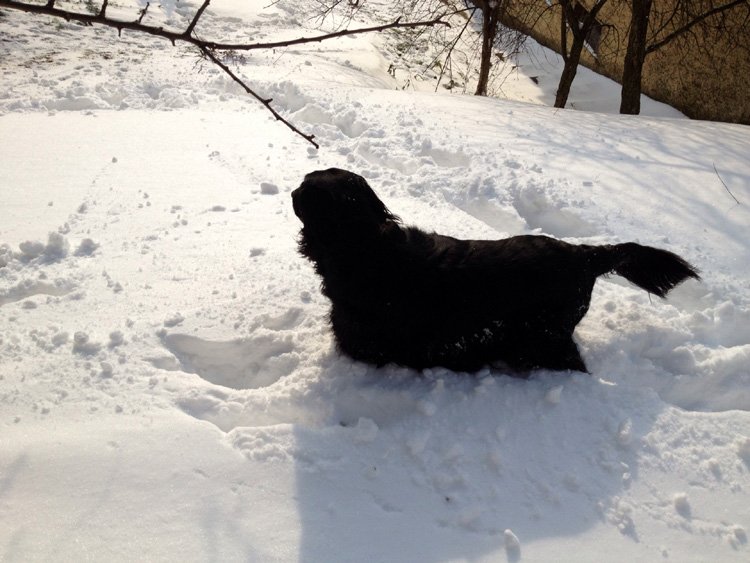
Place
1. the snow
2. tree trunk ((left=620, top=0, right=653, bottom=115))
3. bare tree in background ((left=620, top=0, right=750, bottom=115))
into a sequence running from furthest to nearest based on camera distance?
bare tree in background ((left=620, top=0, right=750, bottom=115)), tree trunk ((left=620, top=0, right=653, bottom=115)), the snow

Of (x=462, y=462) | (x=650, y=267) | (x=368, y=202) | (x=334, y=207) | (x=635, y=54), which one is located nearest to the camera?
(x=462, y=462)

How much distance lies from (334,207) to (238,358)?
1.07 meters

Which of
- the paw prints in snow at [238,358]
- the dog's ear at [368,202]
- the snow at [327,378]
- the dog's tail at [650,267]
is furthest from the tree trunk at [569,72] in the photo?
the paw prints in snow at [238,358]

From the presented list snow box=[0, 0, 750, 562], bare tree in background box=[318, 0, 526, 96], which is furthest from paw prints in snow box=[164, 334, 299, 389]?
bare tree in background box=[318, 0, 526, 96]

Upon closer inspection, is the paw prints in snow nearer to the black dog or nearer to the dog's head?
the black dog

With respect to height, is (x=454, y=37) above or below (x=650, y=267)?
above

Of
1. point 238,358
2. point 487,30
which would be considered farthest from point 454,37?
point 238,358

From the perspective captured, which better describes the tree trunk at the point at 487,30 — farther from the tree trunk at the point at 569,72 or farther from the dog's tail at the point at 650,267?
the dog's tail at the point at 650,267

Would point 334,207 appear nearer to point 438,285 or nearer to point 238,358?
point 438,285

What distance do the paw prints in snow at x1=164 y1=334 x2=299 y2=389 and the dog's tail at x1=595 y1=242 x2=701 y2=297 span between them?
6.18ft

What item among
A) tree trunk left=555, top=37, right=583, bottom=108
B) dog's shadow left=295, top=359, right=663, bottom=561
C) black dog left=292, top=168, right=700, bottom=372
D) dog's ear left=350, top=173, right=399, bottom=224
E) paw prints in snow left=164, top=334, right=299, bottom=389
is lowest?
paw prints in snow left=164, top=334, right=299, bottom=389

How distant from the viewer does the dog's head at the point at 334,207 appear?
2.83m

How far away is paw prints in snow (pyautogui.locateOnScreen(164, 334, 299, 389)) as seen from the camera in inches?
123

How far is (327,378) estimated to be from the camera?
9.94 feet
